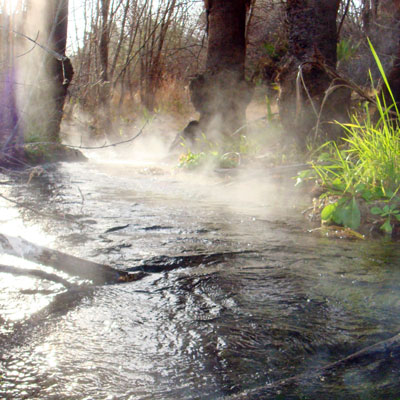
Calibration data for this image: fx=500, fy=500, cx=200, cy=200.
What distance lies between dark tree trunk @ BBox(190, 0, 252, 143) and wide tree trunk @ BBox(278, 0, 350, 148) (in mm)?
2280

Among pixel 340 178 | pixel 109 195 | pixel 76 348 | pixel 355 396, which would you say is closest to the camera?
pixel 355 396

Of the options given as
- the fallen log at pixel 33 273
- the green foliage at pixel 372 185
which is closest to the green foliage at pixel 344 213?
the green foliage at pixel 372 185

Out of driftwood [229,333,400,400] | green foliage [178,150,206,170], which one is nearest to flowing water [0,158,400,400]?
driftwood [229,333,400,400]

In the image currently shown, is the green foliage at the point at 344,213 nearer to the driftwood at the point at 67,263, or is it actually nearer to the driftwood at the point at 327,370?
the driftwood at the point at 67,263

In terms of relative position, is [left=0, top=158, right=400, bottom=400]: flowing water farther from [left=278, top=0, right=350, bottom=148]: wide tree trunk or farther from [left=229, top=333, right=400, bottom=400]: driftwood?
[left=278, top=0, right=350, bottom=148]: wide tree trunk

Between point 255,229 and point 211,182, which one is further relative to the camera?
point 211,182

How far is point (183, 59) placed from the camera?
17.2m

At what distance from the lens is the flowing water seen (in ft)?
5.63

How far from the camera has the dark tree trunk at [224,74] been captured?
9336mm

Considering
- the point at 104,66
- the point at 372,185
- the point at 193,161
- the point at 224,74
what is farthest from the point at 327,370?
the point at 104,66

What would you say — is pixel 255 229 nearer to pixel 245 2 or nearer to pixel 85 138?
pixel 245 2

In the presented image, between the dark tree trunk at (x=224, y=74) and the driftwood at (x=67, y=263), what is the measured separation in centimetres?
695

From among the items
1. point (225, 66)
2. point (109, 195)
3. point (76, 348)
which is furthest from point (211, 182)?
point (76, 348)

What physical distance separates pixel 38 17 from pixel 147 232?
5044 mm
